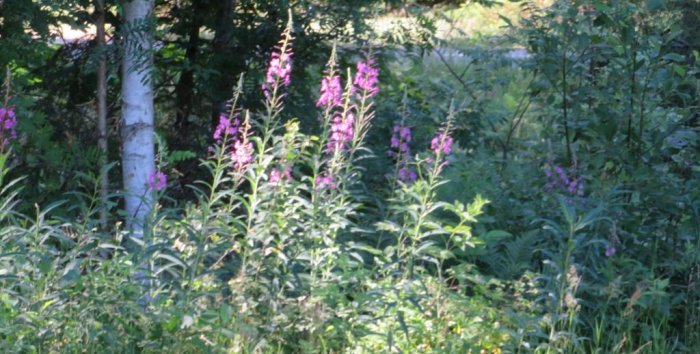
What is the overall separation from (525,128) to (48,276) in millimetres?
7191

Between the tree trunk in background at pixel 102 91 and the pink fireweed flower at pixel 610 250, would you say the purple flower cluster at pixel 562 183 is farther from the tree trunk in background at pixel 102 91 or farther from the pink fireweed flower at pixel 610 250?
the tree trunk in background at pixel 102 91

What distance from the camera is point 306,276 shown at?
14.9 ft

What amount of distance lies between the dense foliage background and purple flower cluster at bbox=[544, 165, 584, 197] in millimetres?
13

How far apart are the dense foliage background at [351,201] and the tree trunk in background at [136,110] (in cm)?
14

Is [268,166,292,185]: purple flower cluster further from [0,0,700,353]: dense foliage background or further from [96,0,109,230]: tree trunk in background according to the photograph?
[96,0,109,230]: tree trunk in background

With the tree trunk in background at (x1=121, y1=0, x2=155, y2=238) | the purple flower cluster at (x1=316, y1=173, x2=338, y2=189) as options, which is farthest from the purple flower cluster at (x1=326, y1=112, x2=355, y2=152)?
the tree trunk in background at (x1=121, y1=0, x2=155, y2=238)

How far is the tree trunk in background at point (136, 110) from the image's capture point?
6.14 metres

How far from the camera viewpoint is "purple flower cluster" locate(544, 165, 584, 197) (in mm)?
5785

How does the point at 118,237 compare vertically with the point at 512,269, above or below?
above

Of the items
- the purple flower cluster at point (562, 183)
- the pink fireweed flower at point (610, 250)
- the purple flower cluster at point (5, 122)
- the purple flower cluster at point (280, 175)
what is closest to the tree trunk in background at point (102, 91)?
the purple flower cluster at point (5, 122)

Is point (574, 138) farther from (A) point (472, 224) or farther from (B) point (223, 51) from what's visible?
(B) point (223, 51)

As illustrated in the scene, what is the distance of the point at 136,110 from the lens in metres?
6.19

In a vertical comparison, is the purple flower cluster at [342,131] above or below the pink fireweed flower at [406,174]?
above

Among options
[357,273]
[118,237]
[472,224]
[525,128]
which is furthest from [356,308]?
[525,128]
